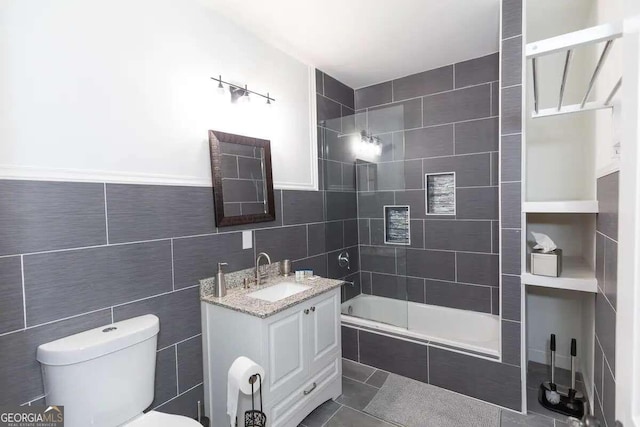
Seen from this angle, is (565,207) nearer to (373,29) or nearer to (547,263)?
(547,263)

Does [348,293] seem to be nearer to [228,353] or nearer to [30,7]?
[228,353]

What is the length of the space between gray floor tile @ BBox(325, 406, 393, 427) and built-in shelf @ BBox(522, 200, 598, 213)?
1637 mm

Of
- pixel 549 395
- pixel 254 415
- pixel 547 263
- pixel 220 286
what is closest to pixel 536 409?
pixel 549 395

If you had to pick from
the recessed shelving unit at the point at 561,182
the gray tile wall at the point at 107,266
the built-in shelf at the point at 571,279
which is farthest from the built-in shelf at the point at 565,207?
the gray tile wall at the point at 107,266

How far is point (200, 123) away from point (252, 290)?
111cm

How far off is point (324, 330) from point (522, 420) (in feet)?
4.48

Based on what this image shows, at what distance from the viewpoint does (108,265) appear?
4.92 feet

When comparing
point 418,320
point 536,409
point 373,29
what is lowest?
point 536,409

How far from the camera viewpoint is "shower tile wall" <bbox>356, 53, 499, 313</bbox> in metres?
2.75

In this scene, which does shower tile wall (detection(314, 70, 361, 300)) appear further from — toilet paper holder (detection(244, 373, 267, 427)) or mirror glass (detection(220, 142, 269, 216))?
toilet paper holder (detection(244, 373, 267, 427))

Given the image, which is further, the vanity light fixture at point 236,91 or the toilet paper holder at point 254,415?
the vanity light fixture at point 236,91

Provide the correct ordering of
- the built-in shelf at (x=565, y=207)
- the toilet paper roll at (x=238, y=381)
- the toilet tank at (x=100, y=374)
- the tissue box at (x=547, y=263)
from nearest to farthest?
1. the toilet tank at (x=100, y=374)
2. the toilet paper roll at (x=238, y=381)
3. the built-in shelf at (x=565, y=207)
4. the tissue box at (x=547, y=263)

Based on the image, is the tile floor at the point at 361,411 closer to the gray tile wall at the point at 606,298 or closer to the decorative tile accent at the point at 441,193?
the gray tile wall at the point at 606,298

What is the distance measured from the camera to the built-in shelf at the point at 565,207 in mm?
1791
